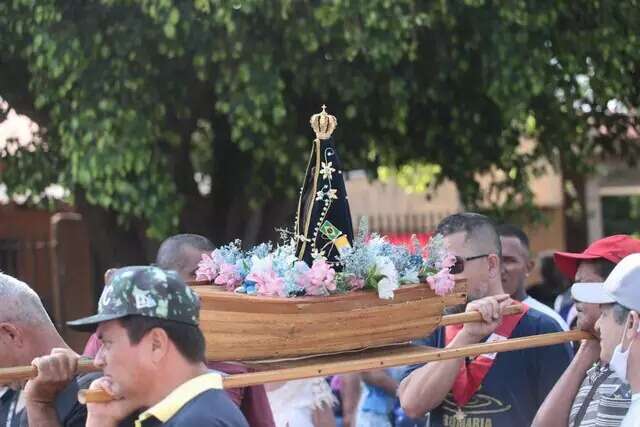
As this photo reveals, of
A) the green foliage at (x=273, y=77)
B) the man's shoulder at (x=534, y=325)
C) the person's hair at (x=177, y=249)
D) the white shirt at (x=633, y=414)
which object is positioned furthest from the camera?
the green foliage at (x=273, y=77)

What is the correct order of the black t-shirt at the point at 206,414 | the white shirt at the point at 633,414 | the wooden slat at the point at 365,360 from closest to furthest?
the black t-shirt at the point at 206,414, the wooden slat at the point at 365,360, the white shirt at the point at 633,414

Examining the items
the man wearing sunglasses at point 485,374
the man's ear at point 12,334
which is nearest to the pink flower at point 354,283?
the man wearing sunglasses at point 485,374

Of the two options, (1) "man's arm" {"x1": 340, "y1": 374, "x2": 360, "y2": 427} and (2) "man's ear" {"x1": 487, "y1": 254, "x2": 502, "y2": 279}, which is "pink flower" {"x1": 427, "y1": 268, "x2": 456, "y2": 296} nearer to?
(2) "man's ear" {"x1": 487, "y1": 254, "x2": 502, "y2": 279}

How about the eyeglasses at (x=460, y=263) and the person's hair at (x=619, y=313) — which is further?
the eyeglasses at (x=460, y=263)

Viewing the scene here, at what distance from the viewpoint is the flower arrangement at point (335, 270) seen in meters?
3.58

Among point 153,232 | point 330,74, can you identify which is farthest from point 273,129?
point 153,232

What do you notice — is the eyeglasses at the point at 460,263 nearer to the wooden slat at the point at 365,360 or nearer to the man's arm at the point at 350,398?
the wooden slat at the point at 365,360

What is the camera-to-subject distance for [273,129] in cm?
845

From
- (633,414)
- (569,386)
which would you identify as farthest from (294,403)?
(633,414)

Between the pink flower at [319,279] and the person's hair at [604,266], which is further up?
the pink flower at [319,279]

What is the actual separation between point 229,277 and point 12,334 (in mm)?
754

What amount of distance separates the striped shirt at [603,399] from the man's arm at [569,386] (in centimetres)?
8

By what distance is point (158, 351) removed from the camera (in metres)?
2.81

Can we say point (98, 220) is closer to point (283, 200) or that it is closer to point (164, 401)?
point (283, 200)
